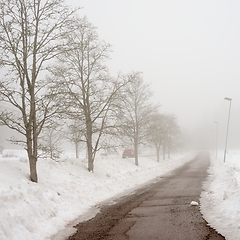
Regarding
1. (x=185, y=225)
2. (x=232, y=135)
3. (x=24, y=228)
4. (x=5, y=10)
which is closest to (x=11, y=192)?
(x=24, y=228)

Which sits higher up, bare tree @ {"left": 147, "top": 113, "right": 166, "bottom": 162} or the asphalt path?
the asphalt path

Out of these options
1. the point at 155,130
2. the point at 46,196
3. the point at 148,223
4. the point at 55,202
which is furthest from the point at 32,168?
the point at 155,130

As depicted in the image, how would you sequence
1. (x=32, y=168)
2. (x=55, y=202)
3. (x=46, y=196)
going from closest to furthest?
(x=46, y=196)
(x=55, y=202)
(x=32, y=168)

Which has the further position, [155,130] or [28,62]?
[155,130]

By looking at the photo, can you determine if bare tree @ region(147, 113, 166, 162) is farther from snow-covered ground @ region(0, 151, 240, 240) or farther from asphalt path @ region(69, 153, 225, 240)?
asphalt path @ region(69, 153, 225, 240)

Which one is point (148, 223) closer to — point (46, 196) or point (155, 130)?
point (46, 196)

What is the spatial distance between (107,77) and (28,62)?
731cm

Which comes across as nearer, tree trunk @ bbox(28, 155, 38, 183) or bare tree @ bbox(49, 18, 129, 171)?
tree trunk @ bbox(28, 155, 38, 183)

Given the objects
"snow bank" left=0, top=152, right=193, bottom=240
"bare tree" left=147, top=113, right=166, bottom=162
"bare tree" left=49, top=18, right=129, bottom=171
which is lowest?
"bare tree" left=147, top=113, right=166, bottom=162

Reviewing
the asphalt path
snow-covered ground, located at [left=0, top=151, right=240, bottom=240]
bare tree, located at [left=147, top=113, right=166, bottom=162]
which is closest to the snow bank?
snow-covered ground, located at [left=0, top=151, right=240, bottom=240]

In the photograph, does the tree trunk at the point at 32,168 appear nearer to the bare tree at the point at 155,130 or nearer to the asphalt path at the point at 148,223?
the asphalt path at the point at 148,223

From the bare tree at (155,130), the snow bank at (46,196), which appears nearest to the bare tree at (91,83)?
the snow bank at (46,196)

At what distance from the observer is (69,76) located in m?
17.4

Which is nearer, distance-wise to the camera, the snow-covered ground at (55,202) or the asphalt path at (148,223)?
the asphalt path at (148,223)
